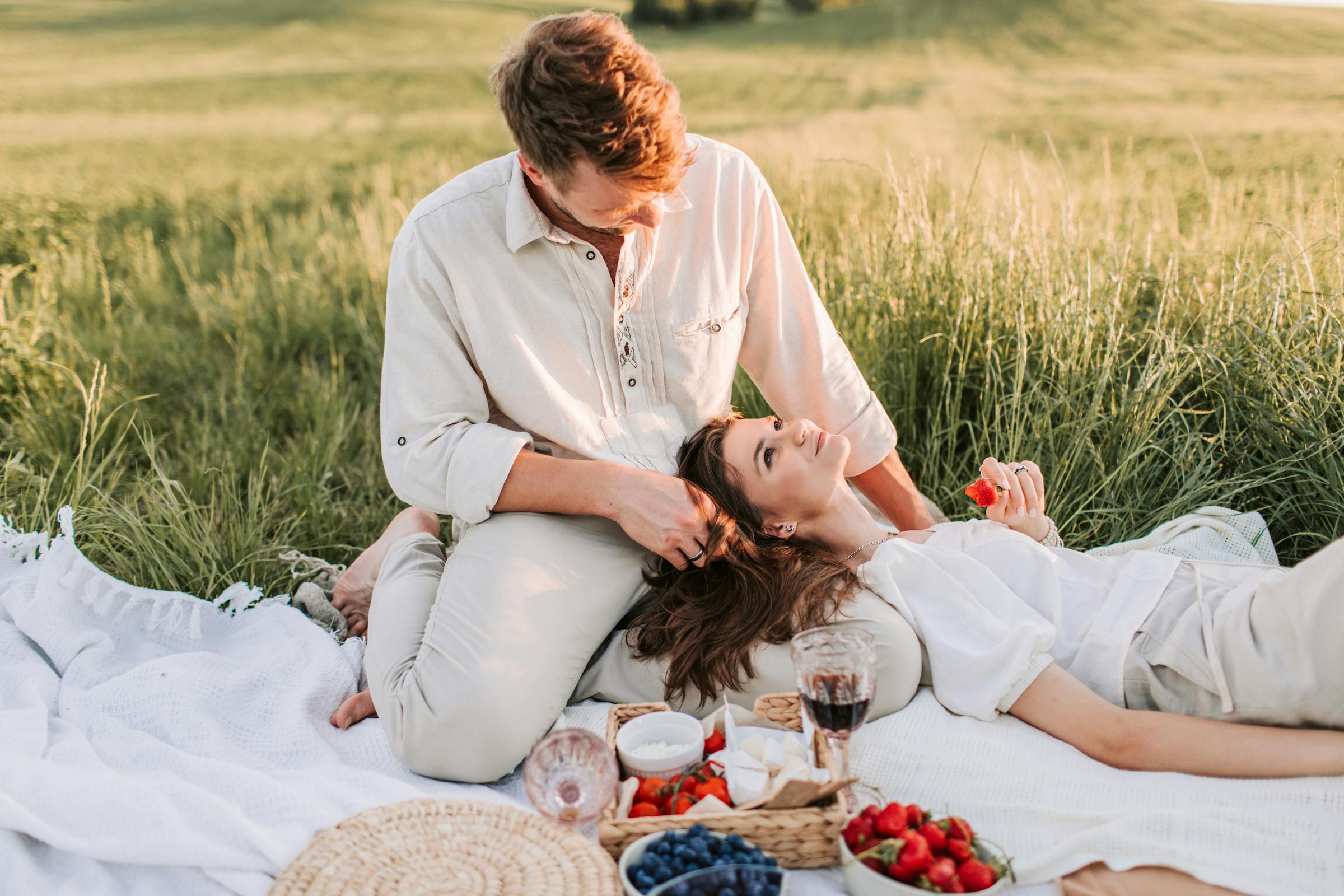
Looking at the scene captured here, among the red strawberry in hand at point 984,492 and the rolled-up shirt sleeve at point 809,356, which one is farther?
the rolled-up shirt sleeve at point 809,356

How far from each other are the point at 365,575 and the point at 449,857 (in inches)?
64.5

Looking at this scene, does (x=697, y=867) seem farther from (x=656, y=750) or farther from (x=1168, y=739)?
(x=1168, y=739)

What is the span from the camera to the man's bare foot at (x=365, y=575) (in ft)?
10.5

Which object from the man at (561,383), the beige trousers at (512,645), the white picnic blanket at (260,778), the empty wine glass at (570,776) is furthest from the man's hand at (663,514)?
the empty wine glass at (570,776)

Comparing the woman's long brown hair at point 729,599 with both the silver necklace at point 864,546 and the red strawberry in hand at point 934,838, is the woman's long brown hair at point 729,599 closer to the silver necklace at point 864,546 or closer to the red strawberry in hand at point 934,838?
the silver necklace at point 864,546

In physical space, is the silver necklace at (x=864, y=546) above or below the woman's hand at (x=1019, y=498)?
below

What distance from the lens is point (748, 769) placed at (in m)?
2.07

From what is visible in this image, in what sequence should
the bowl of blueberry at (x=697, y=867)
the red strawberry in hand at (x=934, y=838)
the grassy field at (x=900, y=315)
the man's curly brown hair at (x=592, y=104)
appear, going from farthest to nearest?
the grassy field at (x=900, y=315), the man's curly brown hair at (x=592, y=104), the red strawberry in hand at (x=934, y=838), the bowl of blueberry at (x=697, y=867)

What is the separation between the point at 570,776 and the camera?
6.41ft

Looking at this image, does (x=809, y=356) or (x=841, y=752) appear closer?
(x=841, y=752)

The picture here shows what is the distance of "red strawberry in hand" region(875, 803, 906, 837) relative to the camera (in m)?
1.89

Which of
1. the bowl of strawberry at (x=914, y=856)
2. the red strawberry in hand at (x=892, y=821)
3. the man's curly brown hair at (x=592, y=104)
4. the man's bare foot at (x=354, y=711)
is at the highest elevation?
the man's curly brown hair at (x=592, y=104)

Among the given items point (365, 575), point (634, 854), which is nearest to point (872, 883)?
point (634, 854)

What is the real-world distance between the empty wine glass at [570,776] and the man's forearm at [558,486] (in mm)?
736
